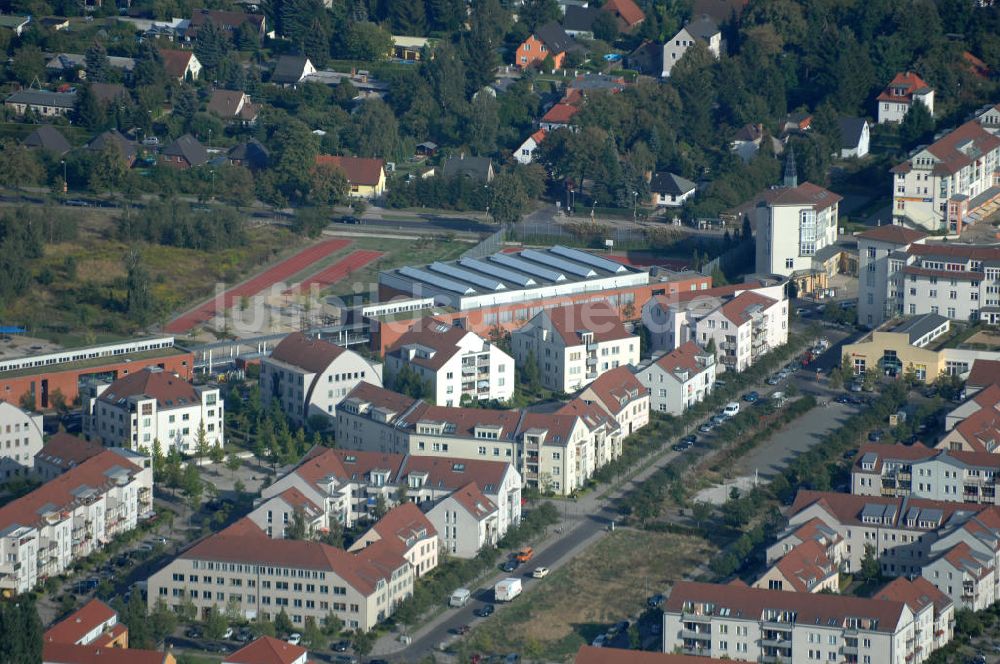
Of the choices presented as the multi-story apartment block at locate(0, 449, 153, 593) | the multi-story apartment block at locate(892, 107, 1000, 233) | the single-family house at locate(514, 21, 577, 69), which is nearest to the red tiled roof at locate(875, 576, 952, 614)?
the multi-story apartment block at locate(0, 449, 153, 593)

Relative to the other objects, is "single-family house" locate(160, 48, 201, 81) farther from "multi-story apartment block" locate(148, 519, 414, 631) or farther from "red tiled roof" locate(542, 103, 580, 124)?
"multi-story apartment block" locate(148, 519, 414, 631)

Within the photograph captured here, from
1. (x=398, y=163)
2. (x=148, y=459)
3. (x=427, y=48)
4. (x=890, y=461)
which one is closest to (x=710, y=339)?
(x=890, y=461)

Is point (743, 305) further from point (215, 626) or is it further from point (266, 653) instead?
point (266, 653)

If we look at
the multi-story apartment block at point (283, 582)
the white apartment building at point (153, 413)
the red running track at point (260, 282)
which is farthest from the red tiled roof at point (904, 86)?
the multi-story apartment block at point (283, 582)

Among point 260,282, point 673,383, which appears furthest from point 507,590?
point 260,282

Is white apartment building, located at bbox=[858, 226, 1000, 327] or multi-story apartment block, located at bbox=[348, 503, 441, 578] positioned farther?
white apartment building, located at bbox=[858, 226, 1000, 327]

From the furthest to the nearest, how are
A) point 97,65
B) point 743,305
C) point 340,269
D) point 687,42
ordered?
point 97,65
point 687,42
point 340,269
point 743,305

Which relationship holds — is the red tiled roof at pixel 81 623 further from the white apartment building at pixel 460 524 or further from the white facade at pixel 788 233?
the white facade at pixel 788 233
